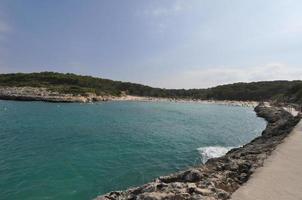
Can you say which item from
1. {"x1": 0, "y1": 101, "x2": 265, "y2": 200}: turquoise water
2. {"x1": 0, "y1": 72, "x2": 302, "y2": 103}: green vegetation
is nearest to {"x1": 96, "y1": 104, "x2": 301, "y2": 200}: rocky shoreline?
{"x1": 0, "y1": 101, "x2": 265, "y2": 200}: turquoise water

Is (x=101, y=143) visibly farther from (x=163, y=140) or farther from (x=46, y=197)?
(x=46, y=197)

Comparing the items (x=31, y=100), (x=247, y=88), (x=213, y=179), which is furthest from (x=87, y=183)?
(x=247, y=88)

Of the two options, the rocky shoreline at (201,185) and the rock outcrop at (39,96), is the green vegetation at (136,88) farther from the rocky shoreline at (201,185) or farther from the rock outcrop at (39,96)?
the rocky shoreline at (201,185)

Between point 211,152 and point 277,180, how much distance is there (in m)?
13.3

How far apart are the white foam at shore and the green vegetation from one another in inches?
2357

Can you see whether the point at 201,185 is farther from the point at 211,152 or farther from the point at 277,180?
the point at 211,152

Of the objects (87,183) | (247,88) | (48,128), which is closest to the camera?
(87,183)

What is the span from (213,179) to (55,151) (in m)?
14.3

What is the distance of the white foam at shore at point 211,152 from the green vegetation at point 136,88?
196 ft

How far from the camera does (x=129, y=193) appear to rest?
36.7 feet

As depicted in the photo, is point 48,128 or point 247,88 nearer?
point 48,128

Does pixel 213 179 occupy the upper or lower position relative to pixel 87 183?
upper

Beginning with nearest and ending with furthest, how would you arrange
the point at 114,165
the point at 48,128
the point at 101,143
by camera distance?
the point at 114,165 → the point at 101,143 → the point at 48,128

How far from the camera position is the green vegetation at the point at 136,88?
10220 centimetres
